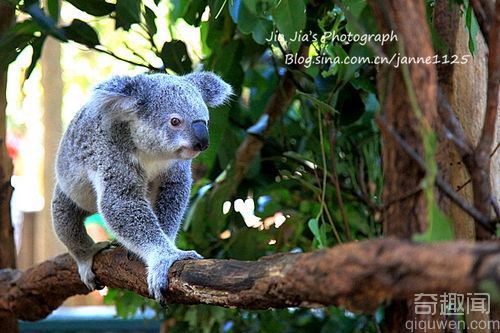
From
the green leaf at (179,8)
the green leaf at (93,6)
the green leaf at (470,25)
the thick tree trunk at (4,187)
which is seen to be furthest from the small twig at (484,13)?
the thick tree trunk at (4,187)

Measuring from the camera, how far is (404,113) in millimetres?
1321

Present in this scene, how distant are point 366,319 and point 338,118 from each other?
41.4 inches

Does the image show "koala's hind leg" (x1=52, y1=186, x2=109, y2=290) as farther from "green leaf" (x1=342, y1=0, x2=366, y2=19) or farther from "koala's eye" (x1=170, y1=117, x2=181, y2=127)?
"green leaf" (x1=342, y1=0, x2=366, y2=19)

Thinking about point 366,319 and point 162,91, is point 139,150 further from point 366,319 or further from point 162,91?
point 366,319

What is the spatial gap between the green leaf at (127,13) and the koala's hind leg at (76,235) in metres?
0.74

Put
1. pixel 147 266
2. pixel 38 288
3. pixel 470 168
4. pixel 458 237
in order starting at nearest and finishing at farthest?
1. pixel 470 168
2. pixel 458 237
3. pixel 147 266
4. pixel 38 288

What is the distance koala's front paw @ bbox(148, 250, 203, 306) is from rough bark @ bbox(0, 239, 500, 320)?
0.04 m

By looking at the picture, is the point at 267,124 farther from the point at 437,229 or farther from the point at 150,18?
the point at 437,229

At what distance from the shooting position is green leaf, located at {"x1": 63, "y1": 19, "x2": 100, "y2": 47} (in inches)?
120

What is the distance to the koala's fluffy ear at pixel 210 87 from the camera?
9.52 ft

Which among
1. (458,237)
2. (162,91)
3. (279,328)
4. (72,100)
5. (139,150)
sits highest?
(72,100)

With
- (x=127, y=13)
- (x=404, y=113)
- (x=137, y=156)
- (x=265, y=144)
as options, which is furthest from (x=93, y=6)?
(x=404, y=113)

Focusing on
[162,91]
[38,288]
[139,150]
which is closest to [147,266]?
[139,150]

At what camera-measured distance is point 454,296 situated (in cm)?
148
